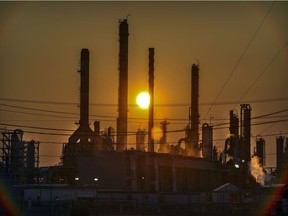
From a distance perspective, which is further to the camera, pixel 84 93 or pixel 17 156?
pixel 84 93

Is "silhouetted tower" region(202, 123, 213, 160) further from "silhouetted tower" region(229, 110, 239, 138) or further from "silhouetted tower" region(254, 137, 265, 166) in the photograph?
"silhouetted tower" region(254, 137, 265, 166)

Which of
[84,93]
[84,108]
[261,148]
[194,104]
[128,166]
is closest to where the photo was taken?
[128,166]

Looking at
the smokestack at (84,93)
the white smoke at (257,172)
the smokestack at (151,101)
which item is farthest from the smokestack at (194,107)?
the smokestack at (84,93)

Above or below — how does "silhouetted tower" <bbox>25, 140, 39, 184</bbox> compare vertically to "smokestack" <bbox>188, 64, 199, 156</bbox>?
below

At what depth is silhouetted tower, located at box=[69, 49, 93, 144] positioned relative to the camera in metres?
99.3

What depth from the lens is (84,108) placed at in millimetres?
99312

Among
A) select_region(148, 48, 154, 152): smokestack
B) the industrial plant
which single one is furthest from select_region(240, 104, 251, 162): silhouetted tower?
select_region(148, 48, 154, 152): smokestack

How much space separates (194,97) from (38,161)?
27926 mm

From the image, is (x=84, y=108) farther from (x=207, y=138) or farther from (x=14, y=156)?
(x=207, y=138)

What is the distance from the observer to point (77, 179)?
91250 millimetres

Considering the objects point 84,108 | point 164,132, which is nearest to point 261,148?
point 164,132

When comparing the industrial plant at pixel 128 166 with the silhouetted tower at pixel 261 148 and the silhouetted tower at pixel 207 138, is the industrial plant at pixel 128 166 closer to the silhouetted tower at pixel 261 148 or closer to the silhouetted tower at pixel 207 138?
the silhouetted tower at pixel 207 138

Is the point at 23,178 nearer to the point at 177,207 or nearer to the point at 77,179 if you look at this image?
the point at 77,179

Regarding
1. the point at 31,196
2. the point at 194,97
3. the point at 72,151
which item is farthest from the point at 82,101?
the point at 31,196
